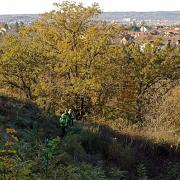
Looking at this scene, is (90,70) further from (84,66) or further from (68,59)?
(68,59)

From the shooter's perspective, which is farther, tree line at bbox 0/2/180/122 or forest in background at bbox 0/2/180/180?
tree line at bbox 0/2/180/122

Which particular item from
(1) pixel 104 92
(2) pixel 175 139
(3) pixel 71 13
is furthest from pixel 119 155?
(3) pixel 71 13

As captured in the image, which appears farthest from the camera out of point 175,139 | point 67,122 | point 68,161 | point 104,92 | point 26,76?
point 26,76

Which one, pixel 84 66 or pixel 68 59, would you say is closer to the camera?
pixel 68 59

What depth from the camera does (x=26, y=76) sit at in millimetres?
28109

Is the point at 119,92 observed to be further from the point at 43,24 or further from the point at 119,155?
the point at 119,155

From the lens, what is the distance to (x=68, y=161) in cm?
1014

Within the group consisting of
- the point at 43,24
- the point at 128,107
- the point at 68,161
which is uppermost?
the point at 43,24

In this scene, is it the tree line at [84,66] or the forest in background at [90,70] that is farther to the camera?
the tree line at [84,66]

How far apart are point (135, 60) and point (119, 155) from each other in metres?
17.3

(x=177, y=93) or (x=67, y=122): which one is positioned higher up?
(x=67, y=122)

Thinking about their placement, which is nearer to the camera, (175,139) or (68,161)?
(68,161)

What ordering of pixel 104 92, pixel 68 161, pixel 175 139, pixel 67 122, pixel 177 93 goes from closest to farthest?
pixel 68 161
pixel 67 122
pixel 175 139
pixel 104 92
pixel 177 93

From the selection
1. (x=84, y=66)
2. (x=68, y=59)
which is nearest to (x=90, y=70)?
(x=84, y=66)
